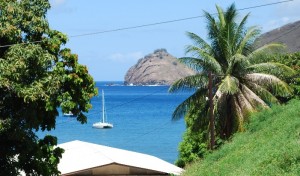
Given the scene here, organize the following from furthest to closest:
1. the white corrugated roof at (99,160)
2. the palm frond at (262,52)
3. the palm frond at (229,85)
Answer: the palm frond at (262,52) < the palm frond at (229,85) < the white corrugated roof at (99,160)

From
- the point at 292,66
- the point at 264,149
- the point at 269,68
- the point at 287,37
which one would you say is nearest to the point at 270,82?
the point at 269,68

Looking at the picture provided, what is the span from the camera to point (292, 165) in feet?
51.0

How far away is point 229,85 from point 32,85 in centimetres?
1147

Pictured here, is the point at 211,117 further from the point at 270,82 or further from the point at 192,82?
the point at 270,82

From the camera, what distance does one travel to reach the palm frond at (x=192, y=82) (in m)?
28.8

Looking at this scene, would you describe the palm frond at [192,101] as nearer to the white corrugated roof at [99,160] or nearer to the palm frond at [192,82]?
the palm frond at [192,82]

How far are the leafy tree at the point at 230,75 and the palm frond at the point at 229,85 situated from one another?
73 mm

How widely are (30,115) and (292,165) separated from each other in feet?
25.4

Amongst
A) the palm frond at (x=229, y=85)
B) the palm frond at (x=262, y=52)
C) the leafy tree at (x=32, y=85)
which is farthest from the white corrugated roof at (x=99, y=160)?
the palm frond at (x=262, y=52)

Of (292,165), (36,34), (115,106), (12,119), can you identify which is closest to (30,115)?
(12,119)

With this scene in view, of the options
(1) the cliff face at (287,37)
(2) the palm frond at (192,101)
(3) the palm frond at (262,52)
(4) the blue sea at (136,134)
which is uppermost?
(1) the cliff face at (287,37)

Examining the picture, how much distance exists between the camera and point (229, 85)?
27.1 metres

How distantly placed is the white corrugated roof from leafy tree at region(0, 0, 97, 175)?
5287mm

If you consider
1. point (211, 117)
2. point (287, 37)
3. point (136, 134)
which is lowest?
point (136, 134)
